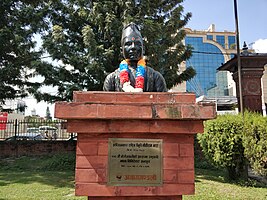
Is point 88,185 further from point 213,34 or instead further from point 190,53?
point 213,34

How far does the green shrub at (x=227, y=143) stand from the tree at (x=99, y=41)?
111 inches

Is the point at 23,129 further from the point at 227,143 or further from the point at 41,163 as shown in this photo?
the point at 227,143

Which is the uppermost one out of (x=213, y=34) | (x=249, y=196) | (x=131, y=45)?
(x=213, y=34)

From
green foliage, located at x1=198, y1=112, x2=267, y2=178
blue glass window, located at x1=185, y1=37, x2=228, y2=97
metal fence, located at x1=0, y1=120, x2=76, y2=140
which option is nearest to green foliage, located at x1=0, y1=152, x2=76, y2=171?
metal fence, located at x1=0, y1=120, x2=76, y2=140

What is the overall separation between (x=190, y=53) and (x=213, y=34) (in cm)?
5706

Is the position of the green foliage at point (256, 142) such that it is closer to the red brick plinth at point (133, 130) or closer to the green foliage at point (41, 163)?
the red brick plinth at point (133, 130)

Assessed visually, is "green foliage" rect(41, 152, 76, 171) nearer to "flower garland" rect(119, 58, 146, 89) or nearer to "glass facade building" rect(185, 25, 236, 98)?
"flower garland" rect(119, 58, 146, 89)

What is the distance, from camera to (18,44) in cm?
1042

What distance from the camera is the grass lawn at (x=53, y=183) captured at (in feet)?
19.4

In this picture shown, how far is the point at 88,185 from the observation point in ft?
6.48

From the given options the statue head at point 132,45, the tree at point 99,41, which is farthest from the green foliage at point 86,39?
the statue head at point 132,45

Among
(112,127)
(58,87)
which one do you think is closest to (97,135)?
(112,127)

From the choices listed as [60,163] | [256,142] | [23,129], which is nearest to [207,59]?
[23,129]

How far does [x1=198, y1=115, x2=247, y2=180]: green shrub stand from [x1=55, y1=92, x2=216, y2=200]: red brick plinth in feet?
18.2
